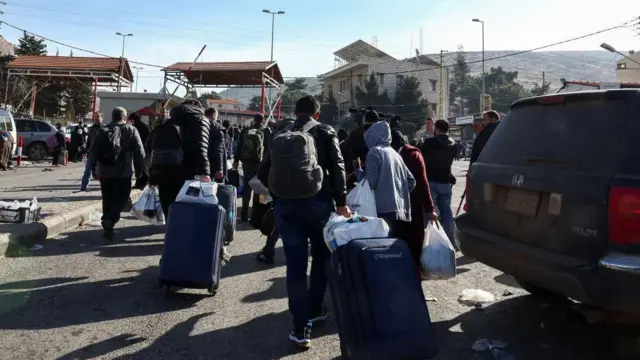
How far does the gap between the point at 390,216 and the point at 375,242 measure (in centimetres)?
113

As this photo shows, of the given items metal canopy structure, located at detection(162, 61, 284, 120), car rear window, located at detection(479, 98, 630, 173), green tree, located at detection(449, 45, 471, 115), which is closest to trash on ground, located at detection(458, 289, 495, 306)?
car rear window, located at detection(479, 98, 630, 173)

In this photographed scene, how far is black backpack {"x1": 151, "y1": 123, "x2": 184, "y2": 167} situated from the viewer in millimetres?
5266

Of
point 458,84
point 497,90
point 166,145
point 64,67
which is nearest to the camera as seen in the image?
point 166,145

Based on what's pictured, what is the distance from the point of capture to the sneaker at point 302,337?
3.58 meters

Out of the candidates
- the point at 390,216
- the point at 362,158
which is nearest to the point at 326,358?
the point at 390,216

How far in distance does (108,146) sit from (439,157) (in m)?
4.19

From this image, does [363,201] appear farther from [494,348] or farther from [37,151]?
[37,151]

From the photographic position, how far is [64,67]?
1187 inches

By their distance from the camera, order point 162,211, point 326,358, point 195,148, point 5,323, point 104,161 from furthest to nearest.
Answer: point 104,161 → point 162,211 → point 195,148 → point 5,323 → point 326,358

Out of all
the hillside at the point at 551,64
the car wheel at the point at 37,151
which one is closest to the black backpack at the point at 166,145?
the car wheel at the point at 37,151

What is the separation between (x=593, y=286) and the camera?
9.89 feet

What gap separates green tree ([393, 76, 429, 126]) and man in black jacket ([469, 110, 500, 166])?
49187 millimetres

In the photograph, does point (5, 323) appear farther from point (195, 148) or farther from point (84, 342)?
point (195, 148)

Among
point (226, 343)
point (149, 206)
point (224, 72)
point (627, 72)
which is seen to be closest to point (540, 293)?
point (226, 343)
